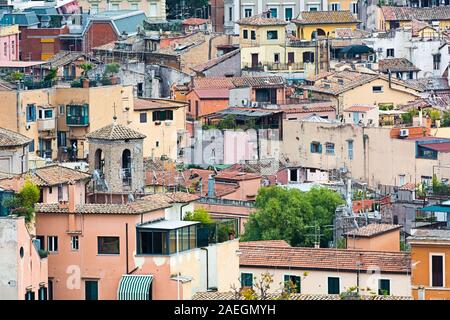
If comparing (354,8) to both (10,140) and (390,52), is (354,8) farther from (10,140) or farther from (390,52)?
(10,140)

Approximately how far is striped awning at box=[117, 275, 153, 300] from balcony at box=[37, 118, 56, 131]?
56.2 feet

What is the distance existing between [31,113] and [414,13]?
24.9 meters

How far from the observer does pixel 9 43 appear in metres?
58.9

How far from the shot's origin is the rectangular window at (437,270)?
27.2 m

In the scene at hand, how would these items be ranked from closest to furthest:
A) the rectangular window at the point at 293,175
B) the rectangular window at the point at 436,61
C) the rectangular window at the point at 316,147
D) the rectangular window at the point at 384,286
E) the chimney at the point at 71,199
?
1. the chimney at the point at 71,199
2. the rectangular window at the point at 384,286
3. the rectangular window at the point at 293,175
4. the rectangular window at the point at 316,147
5. the rectangular window at the point at 436,61

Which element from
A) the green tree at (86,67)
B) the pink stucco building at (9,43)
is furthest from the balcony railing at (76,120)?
the pink stucco building at (9,43)

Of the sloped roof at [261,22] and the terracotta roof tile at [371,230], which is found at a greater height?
the sloped roof at [261,22]

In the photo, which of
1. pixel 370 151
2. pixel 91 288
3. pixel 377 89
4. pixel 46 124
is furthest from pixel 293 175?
pixel 91 288

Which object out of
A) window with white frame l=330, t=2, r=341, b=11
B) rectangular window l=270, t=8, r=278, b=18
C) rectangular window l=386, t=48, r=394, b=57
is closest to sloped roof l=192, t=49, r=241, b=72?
rectangular window l=386, t=48, r=394, b=57

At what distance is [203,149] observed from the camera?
4781cm

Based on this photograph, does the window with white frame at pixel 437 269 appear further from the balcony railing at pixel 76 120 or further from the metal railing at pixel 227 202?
the balcony railing at pixel 76 120

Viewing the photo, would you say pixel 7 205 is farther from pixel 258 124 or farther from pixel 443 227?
pixel 258 124

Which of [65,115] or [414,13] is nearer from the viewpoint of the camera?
[65,115]

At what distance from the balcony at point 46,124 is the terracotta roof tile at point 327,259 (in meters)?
13.8
